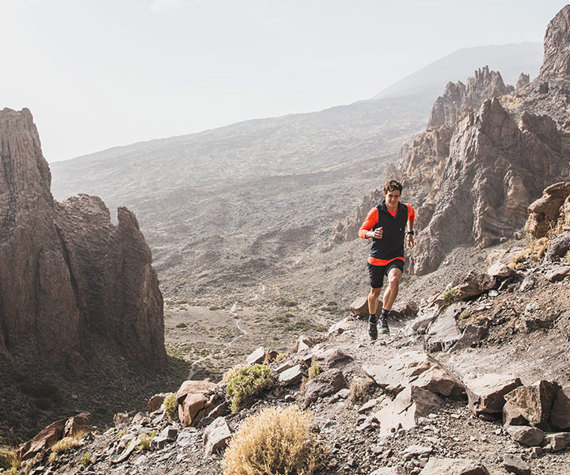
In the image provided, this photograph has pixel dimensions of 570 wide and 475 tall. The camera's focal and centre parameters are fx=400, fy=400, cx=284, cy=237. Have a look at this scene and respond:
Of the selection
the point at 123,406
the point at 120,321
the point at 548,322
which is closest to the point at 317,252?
the point at 120,321

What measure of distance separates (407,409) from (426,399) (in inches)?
13.7

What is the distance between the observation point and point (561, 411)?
514 cm

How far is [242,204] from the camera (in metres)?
158

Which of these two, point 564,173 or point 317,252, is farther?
point 317,252

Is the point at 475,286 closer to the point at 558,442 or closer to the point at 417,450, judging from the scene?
the point at 558,442

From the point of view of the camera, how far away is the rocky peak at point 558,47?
2731 inches

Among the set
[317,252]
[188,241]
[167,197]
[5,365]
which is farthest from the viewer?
[167,197]

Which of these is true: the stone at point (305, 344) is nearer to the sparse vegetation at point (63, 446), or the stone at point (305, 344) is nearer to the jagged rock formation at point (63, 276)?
the sparse vegetation at point (63, 446)

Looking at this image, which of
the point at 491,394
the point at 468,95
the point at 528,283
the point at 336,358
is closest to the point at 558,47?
the point at 468,95

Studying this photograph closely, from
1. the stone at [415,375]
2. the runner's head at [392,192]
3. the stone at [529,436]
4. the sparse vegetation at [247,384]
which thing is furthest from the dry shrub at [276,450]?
the runner's head at [392,192]

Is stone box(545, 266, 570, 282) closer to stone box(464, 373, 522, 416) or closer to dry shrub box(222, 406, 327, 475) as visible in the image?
stone box(464, 373, 522, 416)

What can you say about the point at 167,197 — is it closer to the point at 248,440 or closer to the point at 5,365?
the point at 5,365

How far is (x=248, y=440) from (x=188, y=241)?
12448cm

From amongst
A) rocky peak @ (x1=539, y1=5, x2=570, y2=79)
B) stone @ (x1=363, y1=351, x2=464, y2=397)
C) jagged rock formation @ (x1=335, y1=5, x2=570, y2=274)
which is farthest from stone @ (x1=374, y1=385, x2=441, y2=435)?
rocky peak @ (x1=539, y1=5, x2=570, y2=79)
